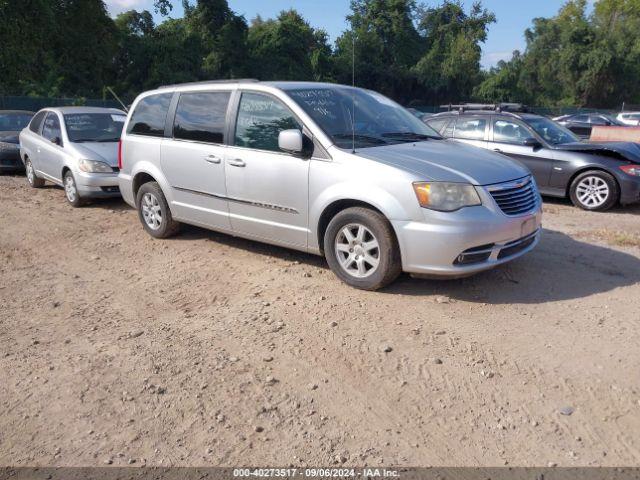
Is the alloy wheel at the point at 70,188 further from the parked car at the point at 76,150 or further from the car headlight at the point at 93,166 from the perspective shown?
the car headlight at the point at 93,166

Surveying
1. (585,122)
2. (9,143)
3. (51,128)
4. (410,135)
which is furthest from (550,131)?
(585,122)

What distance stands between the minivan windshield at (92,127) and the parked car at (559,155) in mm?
5806

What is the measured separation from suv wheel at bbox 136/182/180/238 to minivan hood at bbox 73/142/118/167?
85.7 inches

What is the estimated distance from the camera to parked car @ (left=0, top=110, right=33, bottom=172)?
482 inches

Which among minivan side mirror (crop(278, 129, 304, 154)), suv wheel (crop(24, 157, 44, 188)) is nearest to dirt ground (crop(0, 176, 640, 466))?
minivan side mirror (crop(278, 129, 304, 154))

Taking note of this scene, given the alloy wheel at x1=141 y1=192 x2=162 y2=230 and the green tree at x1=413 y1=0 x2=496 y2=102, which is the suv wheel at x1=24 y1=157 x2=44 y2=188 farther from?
the green tree at x1=413 y1=0 x2=496 y2=102

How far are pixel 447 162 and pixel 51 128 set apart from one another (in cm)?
780

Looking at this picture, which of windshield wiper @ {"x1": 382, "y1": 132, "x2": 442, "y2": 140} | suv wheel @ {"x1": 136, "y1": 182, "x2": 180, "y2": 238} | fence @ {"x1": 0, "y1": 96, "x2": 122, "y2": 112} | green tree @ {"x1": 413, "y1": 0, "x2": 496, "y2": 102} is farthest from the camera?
green tree @ {"x1": 413, "y1": 0, "x2": 496, "y2": 102}

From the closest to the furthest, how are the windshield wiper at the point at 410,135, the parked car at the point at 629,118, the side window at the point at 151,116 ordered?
the windshield wiper at the point at 410,135, the side window at the point at 151,116, the parked car at the point at 629,118

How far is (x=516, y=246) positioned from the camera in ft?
15.9

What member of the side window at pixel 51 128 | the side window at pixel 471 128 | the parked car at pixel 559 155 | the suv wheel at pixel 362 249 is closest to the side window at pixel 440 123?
the parked car at pixel 559 155

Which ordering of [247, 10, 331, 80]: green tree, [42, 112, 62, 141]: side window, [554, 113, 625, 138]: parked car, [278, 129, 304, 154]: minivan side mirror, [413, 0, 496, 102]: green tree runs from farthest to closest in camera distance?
[413, 0, 496, 102]: green tree → [247, 10, 331, 80]: green tree → [554, 113, 625, 138]: parked car → [42, 112, 62, 141]: side window → [278, 129, 304, 154]: minivan side mirror

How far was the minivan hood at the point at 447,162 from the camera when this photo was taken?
4574mm

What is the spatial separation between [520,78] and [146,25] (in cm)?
4039
